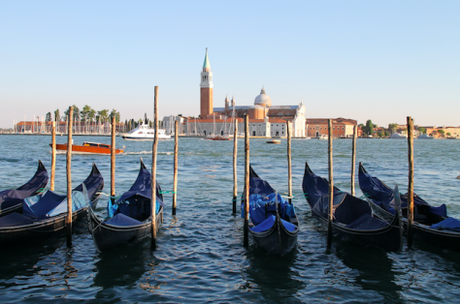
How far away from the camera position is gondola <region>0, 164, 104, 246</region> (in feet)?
18.8

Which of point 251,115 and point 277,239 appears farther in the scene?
point 251,115

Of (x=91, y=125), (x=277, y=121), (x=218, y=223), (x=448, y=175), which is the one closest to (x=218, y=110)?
(x=277, y=121)

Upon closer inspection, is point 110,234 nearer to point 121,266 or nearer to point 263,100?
point 121,266

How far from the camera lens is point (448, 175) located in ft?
53.4

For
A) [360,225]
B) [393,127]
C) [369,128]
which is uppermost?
[393,127]

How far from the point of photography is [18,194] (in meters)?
7.72

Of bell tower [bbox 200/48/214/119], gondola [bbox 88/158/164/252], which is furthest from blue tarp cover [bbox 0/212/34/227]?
bell tower [bbox 200/48/214/119]

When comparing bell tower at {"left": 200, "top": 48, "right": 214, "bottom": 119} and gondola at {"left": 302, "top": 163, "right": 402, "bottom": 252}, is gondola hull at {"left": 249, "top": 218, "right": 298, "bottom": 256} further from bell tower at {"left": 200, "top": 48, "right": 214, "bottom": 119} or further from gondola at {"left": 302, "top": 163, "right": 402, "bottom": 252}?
bell tower at {"left": 200, "top": 48, "right": 214, "bottom": 119}

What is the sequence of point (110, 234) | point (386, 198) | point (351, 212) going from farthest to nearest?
point (386, 198) < point (351, 212) < point (110, 234)

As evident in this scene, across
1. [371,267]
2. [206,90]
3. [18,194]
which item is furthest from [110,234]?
[206,90]

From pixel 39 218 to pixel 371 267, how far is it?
4939mm

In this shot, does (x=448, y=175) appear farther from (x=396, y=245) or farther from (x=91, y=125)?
(x=91, y=125)

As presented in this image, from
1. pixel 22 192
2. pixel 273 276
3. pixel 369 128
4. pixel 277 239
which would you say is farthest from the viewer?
pixel 369 128

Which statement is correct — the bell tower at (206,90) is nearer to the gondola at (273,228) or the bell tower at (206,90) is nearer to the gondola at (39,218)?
the gondola at (39,218)
